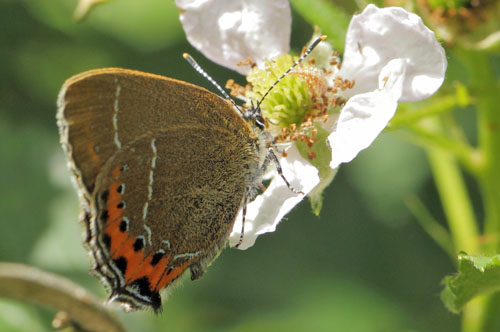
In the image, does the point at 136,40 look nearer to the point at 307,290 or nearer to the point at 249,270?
the point at 249,270

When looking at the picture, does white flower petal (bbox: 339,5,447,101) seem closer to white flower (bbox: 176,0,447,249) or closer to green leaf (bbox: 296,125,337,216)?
white flower (bbox: 176,0,447,249)

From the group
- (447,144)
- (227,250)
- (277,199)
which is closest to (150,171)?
(277,199)

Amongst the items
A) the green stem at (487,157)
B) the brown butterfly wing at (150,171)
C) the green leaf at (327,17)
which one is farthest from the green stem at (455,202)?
the brown butterfly wing at (150,171)

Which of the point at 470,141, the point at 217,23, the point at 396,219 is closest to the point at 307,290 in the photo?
the point at 396,219

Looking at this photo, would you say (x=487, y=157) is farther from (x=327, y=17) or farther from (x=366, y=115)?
(x=327, y=17)

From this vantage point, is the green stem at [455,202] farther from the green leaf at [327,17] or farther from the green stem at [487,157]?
the green leaf at [327,17]

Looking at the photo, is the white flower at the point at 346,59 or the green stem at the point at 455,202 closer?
the white flower at the point at 346,59
